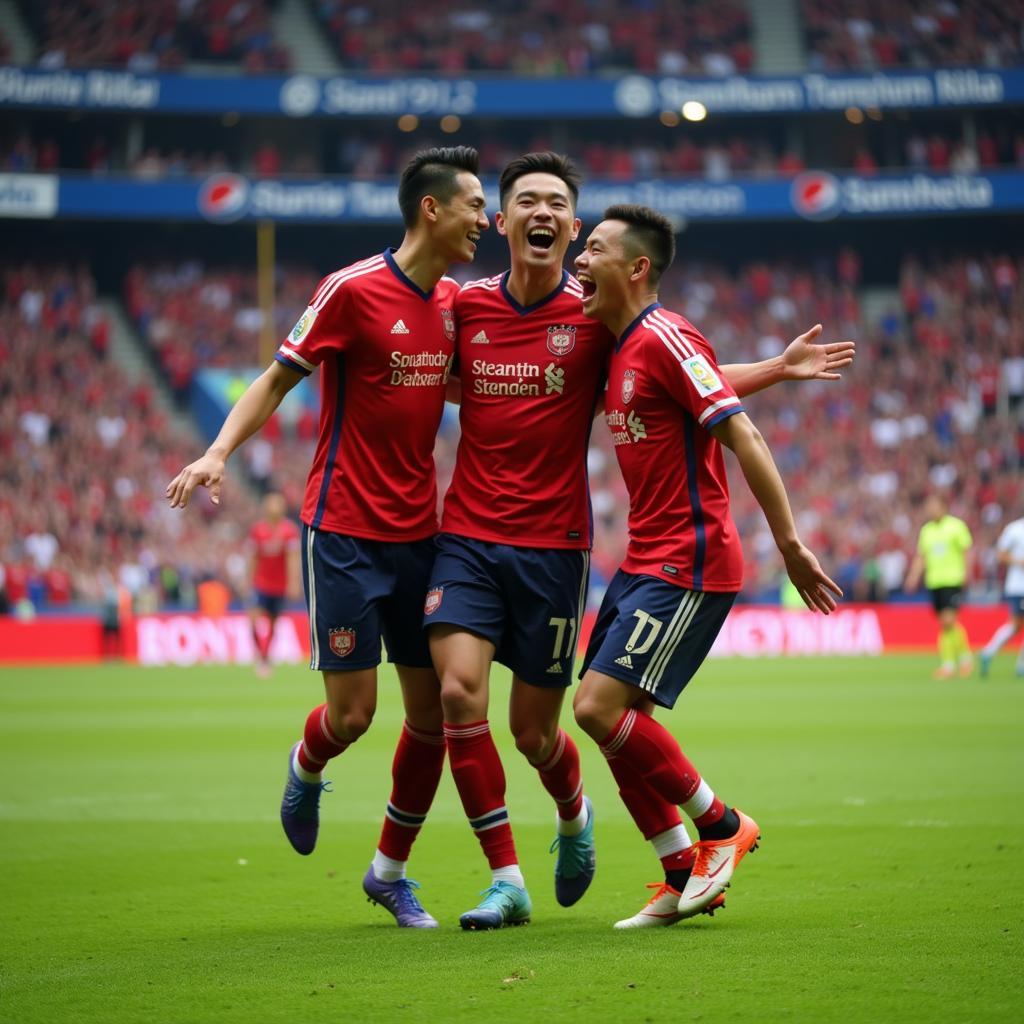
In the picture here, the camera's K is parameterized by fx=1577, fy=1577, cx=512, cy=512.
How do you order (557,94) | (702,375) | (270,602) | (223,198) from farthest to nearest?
(557,94), (223,198), (270,602), (702,375)

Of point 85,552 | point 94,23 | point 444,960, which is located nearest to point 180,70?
point 94,23

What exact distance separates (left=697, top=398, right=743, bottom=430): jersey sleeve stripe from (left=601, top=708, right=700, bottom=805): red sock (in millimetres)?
1097

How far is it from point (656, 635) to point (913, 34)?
3972 centimetres

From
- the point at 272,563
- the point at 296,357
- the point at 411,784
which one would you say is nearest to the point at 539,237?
the point at 296,357

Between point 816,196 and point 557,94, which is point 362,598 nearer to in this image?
point 816,196

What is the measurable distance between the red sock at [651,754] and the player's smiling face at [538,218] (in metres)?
1.78

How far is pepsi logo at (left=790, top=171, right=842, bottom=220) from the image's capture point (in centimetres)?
3891

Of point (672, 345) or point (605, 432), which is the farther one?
point (605, 432)

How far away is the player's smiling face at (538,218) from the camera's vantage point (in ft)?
19.9

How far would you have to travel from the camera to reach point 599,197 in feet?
129

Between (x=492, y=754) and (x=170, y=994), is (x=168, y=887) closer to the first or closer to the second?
(x=492, y=754)

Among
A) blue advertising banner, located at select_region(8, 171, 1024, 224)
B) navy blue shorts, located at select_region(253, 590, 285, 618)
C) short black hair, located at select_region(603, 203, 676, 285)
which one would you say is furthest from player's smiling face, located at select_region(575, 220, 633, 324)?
blue advertising banner, located at select_region(8, 171, 1024, 224)

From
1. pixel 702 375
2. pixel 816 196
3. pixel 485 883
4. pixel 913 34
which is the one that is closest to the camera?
pixel 702 375

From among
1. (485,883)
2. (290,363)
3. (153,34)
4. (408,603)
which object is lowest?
(485,883)
